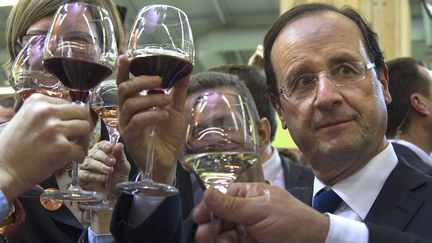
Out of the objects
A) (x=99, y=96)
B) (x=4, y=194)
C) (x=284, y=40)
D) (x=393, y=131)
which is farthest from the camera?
(x=393, y=131)

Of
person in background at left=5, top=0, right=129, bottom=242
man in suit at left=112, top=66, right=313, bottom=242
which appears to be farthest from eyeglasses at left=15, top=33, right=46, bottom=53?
man in suit at left=112, top=66, right=313, bottom=242

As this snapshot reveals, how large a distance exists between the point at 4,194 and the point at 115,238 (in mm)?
365

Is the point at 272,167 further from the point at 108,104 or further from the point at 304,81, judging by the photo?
the point at 108,104

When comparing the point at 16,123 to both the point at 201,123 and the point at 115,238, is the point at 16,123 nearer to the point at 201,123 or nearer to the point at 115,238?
the point at 201,123

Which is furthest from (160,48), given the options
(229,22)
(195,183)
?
(229,22)

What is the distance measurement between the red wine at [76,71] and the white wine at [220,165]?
9.8 inches

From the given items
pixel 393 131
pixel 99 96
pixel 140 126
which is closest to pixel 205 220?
pixel 140 126

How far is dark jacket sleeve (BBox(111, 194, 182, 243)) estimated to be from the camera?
1.19m

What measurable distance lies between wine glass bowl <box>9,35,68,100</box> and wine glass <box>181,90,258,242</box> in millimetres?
374

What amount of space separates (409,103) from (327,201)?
1546 mm

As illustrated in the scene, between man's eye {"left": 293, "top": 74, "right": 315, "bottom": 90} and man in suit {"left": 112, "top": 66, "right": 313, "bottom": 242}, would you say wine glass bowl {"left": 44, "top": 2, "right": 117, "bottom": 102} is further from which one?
man's eye {"left": 293, "top": 74, "right": 315, "bottom": 90}

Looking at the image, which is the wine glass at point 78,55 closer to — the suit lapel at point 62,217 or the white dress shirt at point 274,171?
the suit lapel at point 62,217

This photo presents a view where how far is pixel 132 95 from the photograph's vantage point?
1.12 metres

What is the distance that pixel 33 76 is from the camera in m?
1.22
